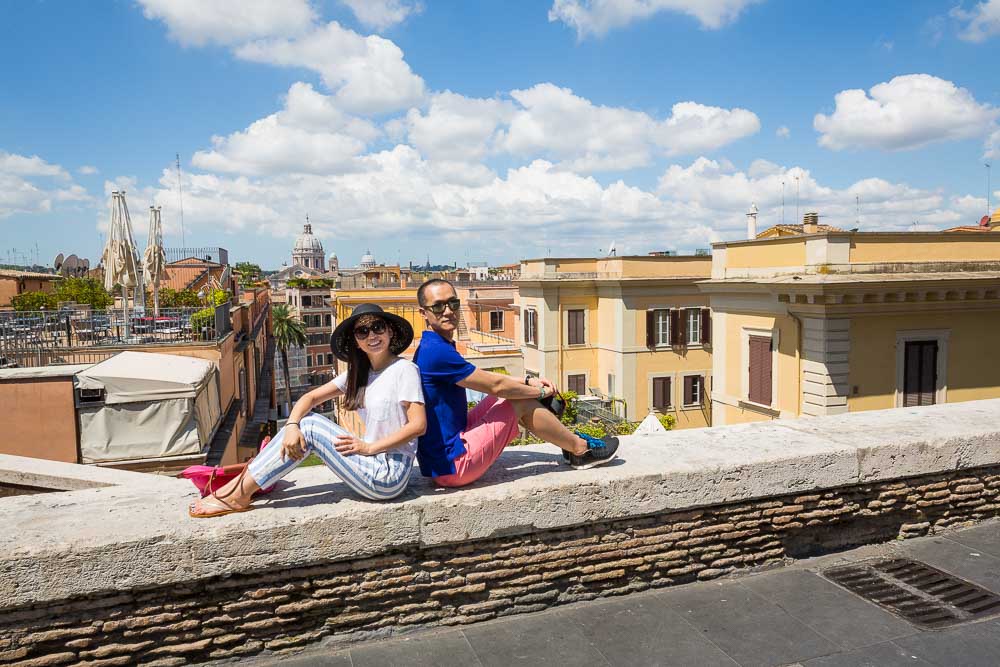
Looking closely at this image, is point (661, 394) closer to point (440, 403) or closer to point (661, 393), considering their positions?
point (661, 393)

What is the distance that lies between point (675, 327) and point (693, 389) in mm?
2944

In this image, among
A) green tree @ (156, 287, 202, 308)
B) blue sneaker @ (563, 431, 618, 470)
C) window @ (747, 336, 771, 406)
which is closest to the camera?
blue sneaker @ (563, 431, 618, 470)

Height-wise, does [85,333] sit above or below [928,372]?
above

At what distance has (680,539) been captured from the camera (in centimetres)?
357

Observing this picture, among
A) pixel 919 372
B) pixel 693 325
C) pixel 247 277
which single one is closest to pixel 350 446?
pixel 919 372

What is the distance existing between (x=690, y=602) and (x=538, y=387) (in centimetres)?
130

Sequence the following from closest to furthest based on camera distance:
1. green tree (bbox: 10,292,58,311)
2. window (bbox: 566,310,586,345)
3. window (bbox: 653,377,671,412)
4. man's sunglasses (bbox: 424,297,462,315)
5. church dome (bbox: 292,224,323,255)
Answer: man's sunglasses (bbox: 424,297,462,315)
green tree (bbox: 10,292,58,311)
window (bbox: 653,377,671,412)
window (bbox: 566,310,586,345)
church dome (bbox: 292,224,323,255)

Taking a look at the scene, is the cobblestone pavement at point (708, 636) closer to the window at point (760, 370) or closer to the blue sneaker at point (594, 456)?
the blue sneaker at point (594, 456)

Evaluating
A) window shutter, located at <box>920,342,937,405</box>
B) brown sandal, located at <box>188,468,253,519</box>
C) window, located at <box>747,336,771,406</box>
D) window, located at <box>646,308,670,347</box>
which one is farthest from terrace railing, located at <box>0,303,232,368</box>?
window, located at <box>646,308,670,347</box>

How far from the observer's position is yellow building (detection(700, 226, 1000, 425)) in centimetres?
1435

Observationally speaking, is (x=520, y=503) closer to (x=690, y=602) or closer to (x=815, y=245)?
(x=690, y=602)

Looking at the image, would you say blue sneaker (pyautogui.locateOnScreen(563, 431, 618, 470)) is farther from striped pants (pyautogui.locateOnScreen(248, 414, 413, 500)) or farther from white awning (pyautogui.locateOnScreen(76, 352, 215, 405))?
white awning (pyautogui.locateOnScreen(76, 352, 215, 405))

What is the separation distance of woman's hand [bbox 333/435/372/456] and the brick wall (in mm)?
475

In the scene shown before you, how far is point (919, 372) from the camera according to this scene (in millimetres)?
15180
